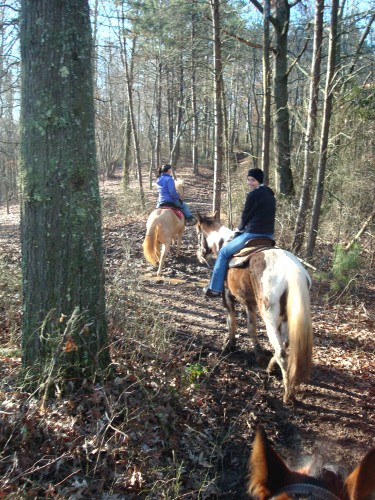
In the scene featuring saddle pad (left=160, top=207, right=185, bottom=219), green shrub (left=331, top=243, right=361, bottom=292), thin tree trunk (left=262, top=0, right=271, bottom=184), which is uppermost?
thin tree trunk (left=262, top=0, right=271, bottom=184)

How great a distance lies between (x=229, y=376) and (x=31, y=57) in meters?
4.46

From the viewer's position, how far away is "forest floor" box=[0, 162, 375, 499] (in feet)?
10.5

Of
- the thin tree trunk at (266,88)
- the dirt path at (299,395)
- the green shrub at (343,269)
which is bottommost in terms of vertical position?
the dirt path at (299,395)

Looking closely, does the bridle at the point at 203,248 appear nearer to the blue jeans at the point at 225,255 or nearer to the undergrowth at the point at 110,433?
the blue jeans at the point at 225,255

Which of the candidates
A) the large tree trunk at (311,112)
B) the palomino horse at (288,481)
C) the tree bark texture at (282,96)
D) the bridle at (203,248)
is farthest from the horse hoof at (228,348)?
the tree bark texture at (282,96)

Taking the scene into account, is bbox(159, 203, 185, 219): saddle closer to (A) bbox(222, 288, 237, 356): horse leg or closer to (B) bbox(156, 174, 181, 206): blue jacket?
(B) bbox(156, 174, 181, 206): blue jacket

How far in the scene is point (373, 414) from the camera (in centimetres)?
494

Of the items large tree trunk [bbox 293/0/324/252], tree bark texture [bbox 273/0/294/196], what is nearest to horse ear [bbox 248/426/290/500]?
large tree trunk [bbox 293/0/324/252]

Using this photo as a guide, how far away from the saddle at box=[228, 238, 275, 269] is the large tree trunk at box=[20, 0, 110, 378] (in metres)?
2.45

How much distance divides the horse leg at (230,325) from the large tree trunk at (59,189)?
269cm

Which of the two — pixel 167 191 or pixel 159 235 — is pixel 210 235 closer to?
pixel 159 235

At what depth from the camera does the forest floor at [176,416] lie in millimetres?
3205

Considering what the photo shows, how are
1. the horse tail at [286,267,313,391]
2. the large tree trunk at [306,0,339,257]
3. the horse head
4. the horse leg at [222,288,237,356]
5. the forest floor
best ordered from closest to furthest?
1. the forest floor
2. the horse tail at [286,267,313,391]
3. the horse leg at [222,288,237,356]
4. the horse head
5. the large tree trunk at [306,0,339,257]

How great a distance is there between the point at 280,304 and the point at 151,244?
17.6ft
